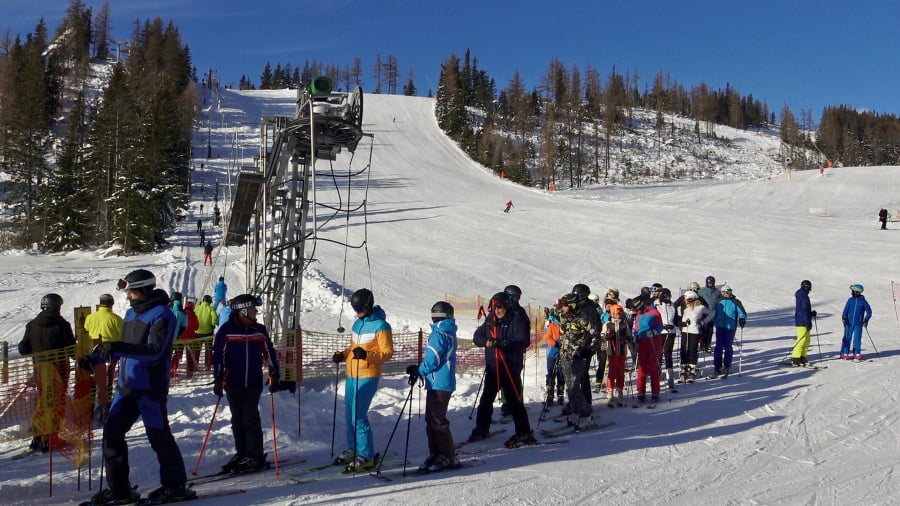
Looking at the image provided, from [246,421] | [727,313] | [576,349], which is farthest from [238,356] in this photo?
[727,313]

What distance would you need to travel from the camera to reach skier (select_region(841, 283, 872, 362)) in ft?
41.6

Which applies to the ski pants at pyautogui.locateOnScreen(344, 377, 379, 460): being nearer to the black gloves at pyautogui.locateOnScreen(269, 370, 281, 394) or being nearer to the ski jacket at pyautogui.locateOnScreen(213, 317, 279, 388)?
the black gloves at pyautogui.locateOnScreen(269, 370, 281, 394)

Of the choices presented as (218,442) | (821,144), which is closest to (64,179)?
(218,442)

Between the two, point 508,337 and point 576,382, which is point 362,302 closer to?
point 508,337

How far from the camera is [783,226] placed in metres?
32.2

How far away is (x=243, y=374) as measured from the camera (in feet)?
19.8

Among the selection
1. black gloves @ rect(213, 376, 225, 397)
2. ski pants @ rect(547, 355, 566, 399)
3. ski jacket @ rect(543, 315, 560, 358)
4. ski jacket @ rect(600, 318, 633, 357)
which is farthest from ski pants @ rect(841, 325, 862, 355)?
black gloves @ rect(213, 376, 225, 397)

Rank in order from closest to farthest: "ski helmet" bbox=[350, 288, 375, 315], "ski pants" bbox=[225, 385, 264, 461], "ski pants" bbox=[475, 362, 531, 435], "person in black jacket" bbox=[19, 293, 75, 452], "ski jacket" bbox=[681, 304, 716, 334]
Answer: "ski helmet" bbox=[350, 288, 375, 315]
"ski pants" bbox=[225, 385, 264, 461]
"person in black jacket" bbox=[19, 293, 75, 452]
"ski pants" bbox=[475, 362, 531, 435]
"ski jacket" bbox=[681, 304, 716, 334]

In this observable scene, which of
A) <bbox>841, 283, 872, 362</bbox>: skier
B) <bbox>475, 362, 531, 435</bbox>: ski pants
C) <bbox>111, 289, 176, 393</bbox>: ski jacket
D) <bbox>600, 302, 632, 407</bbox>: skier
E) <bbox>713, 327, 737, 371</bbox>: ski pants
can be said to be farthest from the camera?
<bbox>841, 283, 872, 362</bbox>: skier

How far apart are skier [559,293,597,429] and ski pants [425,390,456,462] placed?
7.64 ft

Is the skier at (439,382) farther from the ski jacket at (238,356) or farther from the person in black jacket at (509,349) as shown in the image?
the ski jacket at (238,356)

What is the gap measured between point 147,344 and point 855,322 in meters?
12.7

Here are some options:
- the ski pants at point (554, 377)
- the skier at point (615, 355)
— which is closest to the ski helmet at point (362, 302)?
the ski pants at point (554, 377)

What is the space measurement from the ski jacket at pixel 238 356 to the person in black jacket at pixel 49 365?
1701mm
